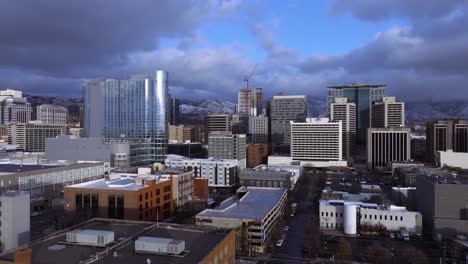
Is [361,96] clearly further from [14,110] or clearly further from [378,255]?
[14,110]

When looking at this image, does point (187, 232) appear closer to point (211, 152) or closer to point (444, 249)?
point (444, 249)

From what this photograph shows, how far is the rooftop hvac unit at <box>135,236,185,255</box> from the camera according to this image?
11.3 metres

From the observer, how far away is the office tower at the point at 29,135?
79.4 m

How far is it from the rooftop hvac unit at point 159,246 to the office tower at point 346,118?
2850 inches

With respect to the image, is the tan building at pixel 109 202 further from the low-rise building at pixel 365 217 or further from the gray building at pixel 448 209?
the gray building at pixel 448 209

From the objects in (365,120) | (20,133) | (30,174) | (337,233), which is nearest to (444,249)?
(337,233)

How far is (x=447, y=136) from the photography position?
230 feet

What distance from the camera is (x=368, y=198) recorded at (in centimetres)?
3116

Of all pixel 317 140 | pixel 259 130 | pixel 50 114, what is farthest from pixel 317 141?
pixel 50 114

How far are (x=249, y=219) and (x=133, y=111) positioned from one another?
41.9 m

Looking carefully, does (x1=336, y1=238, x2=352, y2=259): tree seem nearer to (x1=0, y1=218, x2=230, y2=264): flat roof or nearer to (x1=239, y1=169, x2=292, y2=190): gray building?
(x1=0, y1=218, x2=230, y2=264): flat roof

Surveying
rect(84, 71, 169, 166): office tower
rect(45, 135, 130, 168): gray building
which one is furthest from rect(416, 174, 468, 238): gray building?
rect(84, 71, 169, 166): office tower

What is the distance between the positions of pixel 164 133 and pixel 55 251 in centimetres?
4750

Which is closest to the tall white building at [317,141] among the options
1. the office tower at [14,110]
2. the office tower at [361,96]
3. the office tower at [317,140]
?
the office tower at [317,140]
